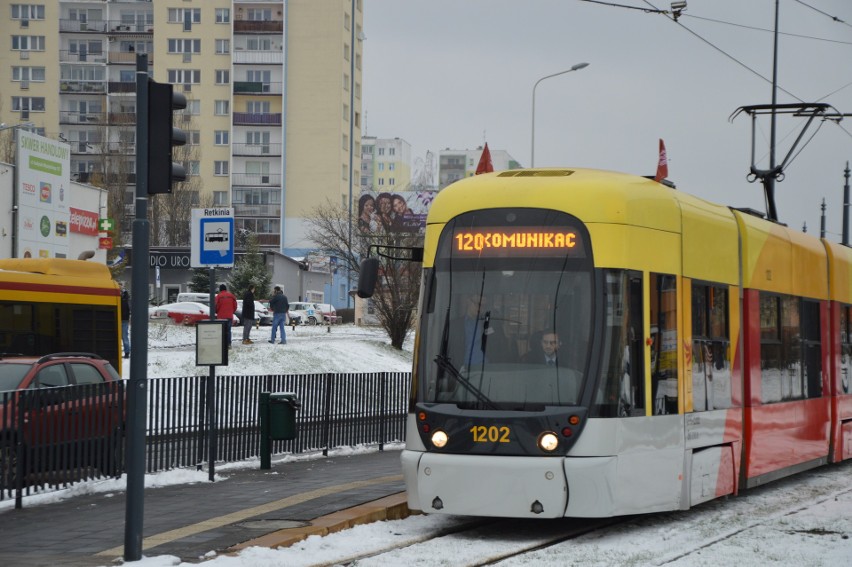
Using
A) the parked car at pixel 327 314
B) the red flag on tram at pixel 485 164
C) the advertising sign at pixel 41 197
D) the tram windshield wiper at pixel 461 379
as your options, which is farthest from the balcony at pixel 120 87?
the tram windshield wiper at pixel 461 379

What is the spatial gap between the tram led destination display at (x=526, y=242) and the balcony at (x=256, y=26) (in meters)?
92.2

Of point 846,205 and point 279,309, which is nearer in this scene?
Answer: point 279,309

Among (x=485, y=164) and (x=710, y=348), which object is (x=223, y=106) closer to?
(x=485, y=164)

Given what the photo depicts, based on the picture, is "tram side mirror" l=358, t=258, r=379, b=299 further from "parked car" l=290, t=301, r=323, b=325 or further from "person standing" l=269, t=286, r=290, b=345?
"parked car" l=290, t=301, r=323, b=325

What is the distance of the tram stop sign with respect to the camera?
51.6 feet

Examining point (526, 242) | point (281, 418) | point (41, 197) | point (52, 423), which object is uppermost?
point (41, 197)

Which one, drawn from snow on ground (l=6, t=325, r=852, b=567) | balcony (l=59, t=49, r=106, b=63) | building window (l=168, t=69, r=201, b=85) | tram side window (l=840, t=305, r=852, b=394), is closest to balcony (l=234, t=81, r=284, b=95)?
building window (l=168, t=69, r=201, b=85)

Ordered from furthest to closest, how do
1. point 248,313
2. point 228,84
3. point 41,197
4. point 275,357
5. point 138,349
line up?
point 228,84
point 41,197
point 248,313
point 275,357
point 138,349

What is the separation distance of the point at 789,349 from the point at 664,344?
4.27 metres

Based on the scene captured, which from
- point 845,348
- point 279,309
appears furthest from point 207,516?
point 279,309

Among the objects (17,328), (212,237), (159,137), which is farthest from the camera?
(17,328)

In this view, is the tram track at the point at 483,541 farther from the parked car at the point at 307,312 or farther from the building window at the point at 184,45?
the building window at the point at 184,45

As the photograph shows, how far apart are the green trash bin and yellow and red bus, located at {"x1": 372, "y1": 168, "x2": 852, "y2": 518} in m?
5.14

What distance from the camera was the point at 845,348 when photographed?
714 inches
